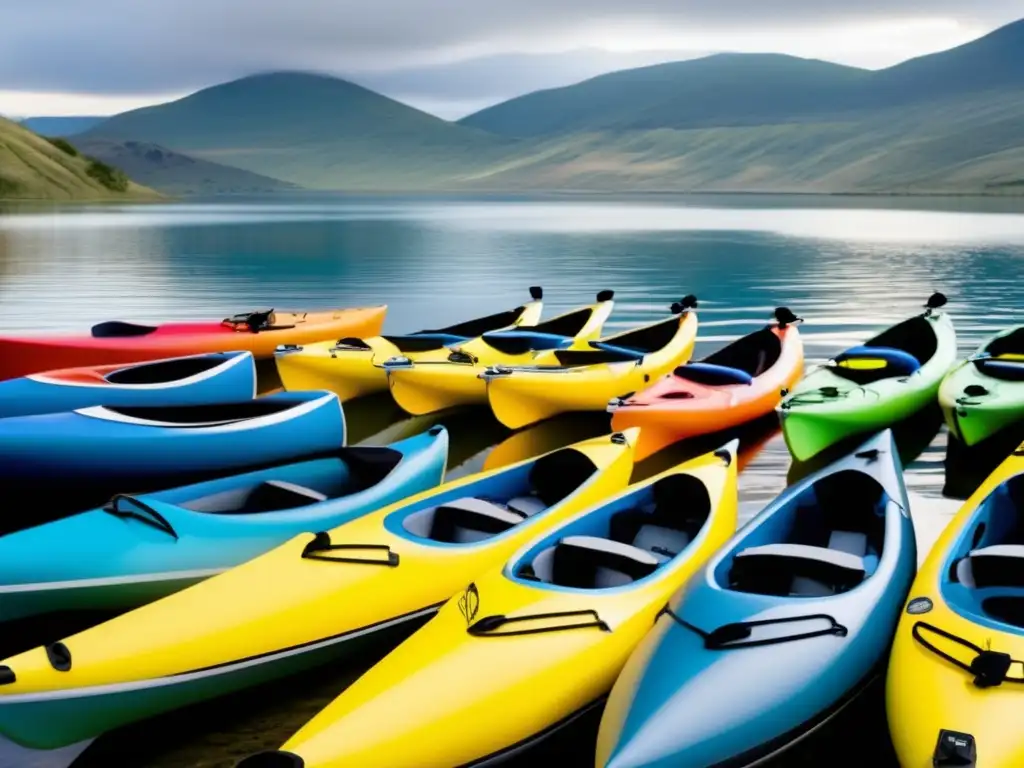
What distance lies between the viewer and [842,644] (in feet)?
19.8

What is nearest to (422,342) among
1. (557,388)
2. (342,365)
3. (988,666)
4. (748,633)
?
(342,365)

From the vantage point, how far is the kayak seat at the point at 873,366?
44.4 ft

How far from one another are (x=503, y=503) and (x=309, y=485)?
1689mm

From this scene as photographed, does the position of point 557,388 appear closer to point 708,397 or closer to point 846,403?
point 708,397

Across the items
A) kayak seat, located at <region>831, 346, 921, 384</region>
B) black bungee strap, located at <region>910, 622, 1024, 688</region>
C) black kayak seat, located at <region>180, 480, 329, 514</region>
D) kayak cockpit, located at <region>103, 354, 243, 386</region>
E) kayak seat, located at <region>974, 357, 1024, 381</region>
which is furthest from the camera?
kayak seat, located at <region>831, 346, 921, 384</region>

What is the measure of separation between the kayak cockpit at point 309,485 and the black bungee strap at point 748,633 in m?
3.50

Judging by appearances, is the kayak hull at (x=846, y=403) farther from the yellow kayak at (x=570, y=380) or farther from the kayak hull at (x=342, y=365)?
the kayak hull at (x=342, y=365)

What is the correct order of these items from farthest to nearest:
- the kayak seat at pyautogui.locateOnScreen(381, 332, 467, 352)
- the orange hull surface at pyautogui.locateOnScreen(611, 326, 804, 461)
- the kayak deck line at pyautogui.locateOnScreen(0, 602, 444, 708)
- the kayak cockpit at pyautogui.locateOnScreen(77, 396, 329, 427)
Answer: the kayak seat at pyautogui.locateOnScreen(381, 332, 467, 352) → the orange hull surface at pyautogui.locateOnScreen(611, 326, 804, 461) → the kayak cockpit at pyautogui.locateOnScreen(77, 396, 329, 427) → the kayak deck line at pyautogui.locateOnScreen(0, 602, 444, 708)

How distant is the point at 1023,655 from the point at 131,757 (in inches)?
192

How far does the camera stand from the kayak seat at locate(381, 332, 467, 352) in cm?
1562

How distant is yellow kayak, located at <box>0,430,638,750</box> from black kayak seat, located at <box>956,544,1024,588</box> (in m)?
2.70

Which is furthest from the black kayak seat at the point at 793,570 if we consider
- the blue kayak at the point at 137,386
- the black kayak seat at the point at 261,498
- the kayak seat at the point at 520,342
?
the kayak seat at the point at 520,342

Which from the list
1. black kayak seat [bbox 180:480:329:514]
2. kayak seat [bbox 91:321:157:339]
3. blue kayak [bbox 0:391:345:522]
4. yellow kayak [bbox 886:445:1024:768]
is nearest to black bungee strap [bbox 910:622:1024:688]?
yellow kayak [bbox 886:445:1024:768]

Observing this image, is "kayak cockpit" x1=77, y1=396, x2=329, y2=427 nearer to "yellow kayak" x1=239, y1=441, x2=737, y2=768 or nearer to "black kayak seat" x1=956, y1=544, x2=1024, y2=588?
"yellow kayak" x1=239, y1=441, x2=737, y2=768
